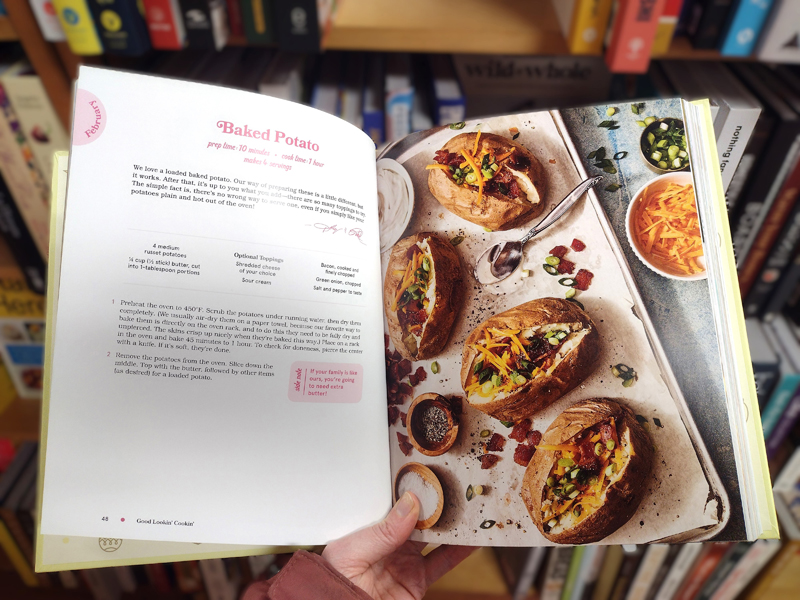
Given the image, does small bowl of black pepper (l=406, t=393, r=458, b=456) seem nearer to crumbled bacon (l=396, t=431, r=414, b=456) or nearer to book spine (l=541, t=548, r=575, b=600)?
crumbled bacon (l=396, t=431, r=414, b=456)

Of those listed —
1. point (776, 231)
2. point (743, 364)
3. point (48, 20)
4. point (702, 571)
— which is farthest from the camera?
point (702, 571)

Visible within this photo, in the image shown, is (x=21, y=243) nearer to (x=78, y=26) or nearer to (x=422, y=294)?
(x=78, y=26)

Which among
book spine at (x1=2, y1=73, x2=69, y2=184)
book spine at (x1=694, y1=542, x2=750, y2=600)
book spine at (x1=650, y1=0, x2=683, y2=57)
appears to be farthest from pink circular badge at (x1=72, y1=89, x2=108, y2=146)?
book spine at (x1=694, y1=542, x2=750, y2=600)

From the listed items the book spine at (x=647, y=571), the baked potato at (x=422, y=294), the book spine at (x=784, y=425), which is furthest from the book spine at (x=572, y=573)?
the baked potato at (x=422, y=294)

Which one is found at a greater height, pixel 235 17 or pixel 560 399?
pixel 235 17

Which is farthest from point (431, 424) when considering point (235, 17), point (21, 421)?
point (21, 421)

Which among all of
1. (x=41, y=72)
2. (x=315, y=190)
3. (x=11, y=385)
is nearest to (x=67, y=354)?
(x=315, y=190)
